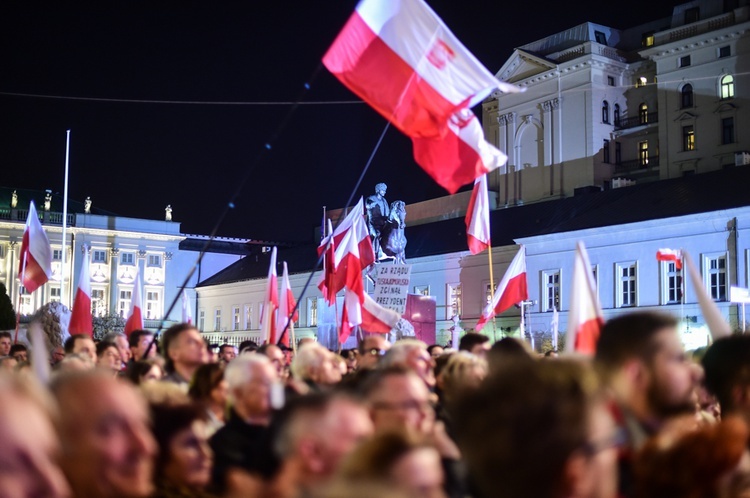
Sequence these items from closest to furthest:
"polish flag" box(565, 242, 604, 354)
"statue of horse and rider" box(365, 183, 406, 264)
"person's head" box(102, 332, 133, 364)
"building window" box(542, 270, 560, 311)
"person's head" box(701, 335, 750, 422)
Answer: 1. "person's head" box(701, 335, 750, 422)
2. "polish flag" box(565, 242, 604, 354)
3. "person's head" box(102, 332, 133, 364)
4. "statue of horse and rider" box(365, 183, 406, 264)
5. "building window" box(542, 270, 560, 311)

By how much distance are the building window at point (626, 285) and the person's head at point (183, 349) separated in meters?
38.1

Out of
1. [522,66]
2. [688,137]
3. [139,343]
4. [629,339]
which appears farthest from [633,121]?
[629,339]

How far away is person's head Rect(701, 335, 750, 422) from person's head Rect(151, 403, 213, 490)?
2806mm

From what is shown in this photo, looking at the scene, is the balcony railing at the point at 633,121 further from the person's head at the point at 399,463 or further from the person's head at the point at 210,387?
the person's head at the point at 399,463

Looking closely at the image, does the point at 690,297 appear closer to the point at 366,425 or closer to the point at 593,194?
the point at 593,194

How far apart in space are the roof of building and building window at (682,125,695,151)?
860 cm

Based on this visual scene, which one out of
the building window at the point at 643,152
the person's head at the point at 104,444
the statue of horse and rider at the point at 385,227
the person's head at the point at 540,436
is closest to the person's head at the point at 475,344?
the person's head at the point at 104,444

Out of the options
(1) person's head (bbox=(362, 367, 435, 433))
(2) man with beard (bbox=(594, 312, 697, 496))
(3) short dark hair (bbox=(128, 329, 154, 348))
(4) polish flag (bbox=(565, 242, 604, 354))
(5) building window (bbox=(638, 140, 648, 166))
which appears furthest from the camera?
(5) building window (bbox=(638, 140, 648, 166))

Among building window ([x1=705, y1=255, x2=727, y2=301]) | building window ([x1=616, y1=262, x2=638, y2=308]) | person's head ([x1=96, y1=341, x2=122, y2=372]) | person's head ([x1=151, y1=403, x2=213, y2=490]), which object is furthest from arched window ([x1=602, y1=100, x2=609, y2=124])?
person's head ([x1=151, y1=403, x2=213, y2=490])

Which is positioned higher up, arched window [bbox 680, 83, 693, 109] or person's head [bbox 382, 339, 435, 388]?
arched window [bbox 680, 83, 693, 109]

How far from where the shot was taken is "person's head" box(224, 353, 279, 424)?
596cm

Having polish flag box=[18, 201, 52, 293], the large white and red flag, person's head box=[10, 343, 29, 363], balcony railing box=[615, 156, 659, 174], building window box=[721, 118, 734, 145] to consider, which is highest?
building window box=[721, 118, 734, 145]

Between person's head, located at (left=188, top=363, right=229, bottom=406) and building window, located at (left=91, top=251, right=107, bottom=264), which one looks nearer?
person's head, located at (left=188, top=363, right=229, bottom=406)

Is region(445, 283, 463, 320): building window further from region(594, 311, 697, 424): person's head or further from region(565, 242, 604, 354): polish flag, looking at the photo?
region(594, 311, 697, 424): person's head
